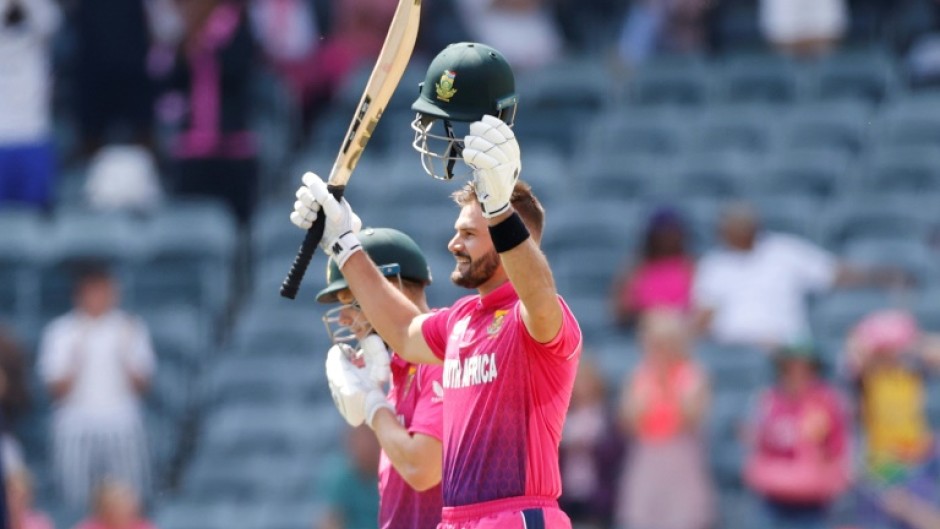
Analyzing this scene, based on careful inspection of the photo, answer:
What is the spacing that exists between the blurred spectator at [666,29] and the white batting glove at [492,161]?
29.8 ft

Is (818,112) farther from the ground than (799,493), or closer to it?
farther from the ground

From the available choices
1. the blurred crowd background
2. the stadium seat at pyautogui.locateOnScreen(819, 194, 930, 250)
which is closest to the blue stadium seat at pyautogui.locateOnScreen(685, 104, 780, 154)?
the blurred crowd background

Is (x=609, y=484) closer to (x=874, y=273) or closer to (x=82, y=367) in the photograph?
(x=874, y=273)

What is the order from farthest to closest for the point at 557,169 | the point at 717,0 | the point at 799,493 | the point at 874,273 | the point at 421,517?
the point at 717,0, the point at 557,169, the point at 874,273, the point at 799,493, the point at 421,517

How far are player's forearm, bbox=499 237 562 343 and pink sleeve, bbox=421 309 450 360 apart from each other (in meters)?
0.63

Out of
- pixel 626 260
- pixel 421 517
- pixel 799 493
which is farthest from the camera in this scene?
pixel 626 260

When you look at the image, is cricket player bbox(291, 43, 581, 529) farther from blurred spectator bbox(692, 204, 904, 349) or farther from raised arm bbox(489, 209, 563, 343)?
Answer: blurred spectator bbox(692, 204, 904, 349)

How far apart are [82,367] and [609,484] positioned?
3.61 m


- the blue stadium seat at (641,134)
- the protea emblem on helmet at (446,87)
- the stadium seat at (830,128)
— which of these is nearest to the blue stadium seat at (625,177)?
the blue stadium seat at (641,134)

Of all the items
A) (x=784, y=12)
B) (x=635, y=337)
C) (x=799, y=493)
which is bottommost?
(x=799, y=493)

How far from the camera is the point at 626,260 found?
41.5 feet

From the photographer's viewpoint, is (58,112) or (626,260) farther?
(58,112)

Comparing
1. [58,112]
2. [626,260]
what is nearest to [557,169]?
[626,260]

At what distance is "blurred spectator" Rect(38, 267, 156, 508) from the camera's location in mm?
12539
